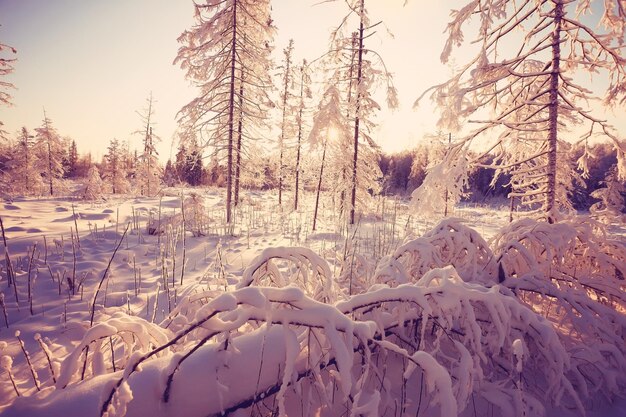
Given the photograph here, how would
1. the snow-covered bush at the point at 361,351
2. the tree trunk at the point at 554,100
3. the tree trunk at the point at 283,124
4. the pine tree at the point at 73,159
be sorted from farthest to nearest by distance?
the pine tree at the point at 73,159, the tree trunk at the point at 283,124, the tree trunk at the point at 554,100, the snow-covered bush at the point at 361,351

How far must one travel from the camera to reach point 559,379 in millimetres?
1701

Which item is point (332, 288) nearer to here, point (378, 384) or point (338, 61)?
point (378, 384)

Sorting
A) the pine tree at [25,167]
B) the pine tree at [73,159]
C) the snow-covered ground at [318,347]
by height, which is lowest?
the snow-covered ground at [318,347]

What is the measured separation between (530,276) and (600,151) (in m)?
41.3

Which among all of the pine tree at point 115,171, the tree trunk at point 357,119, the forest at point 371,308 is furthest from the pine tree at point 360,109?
the pine tree at point 115,171

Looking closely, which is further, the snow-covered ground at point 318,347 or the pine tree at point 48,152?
the pine tree at point 48,152

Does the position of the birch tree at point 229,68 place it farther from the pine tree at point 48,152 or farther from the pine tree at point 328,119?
the pine tree at point 48,152

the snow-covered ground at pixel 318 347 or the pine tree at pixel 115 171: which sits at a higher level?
the pine tree at pixel 115 171

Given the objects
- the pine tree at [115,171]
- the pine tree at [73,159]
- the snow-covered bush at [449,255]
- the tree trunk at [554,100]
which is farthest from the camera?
the pine tree at [73,159]

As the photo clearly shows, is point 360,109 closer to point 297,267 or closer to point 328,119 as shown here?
point 328,119

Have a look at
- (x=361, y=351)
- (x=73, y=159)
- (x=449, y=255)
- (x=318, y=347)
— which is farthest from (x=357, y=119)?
(x=73, y=159)

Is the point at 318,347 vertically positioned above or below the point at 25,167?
below

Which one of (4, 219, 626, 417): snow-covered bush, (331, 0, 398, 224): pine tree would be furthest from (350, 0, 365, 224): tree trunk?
(4, 219, 626, 417): snow-covered bush

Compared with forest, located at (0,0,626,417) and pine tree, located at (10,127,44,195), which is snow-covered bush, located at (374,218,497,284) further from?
pine tree, located at (10,127,44,195)
